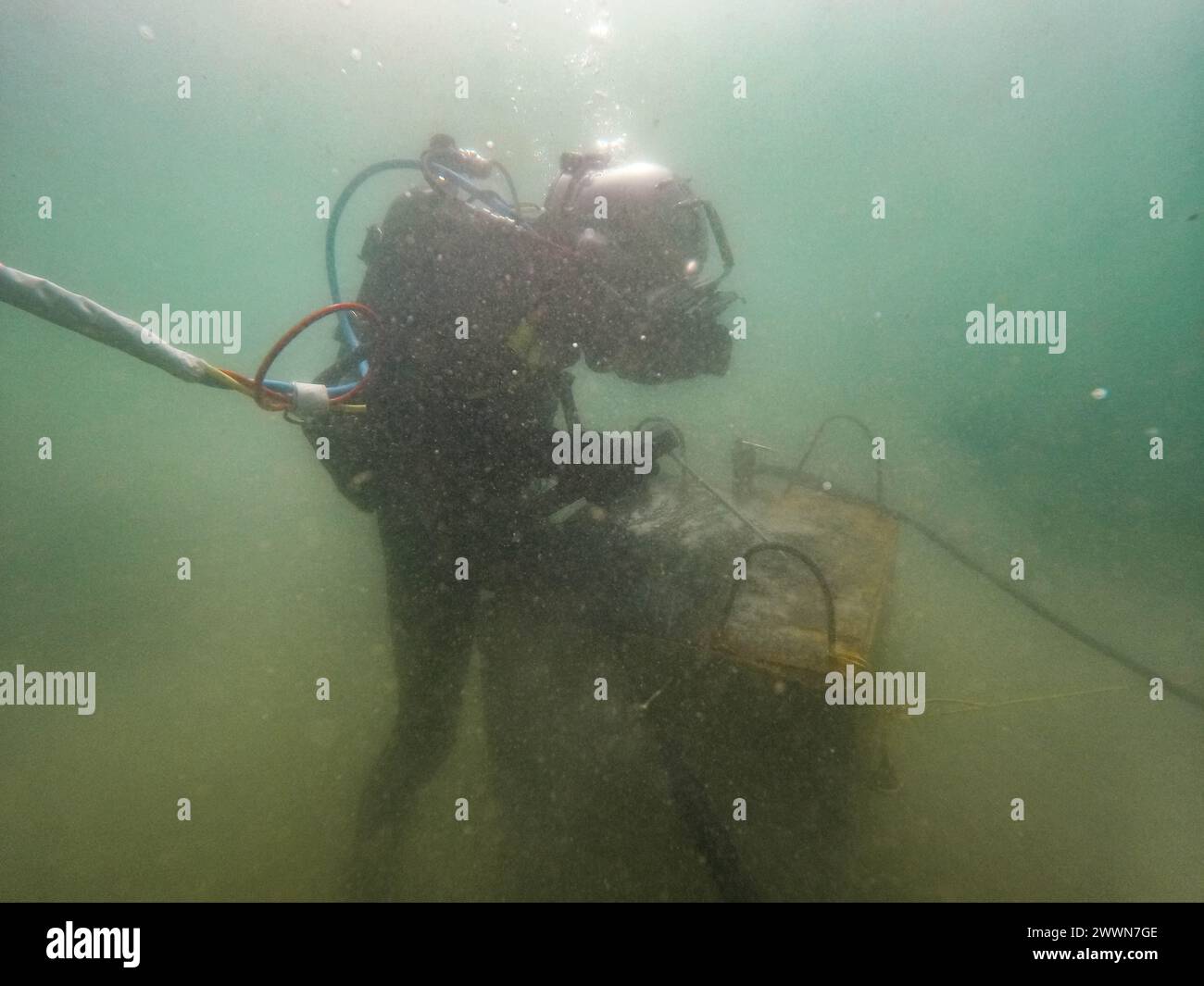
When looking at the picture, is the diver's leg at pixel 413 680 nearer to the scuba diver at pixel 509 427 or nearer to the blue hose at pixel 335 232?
the scuba diver at pixel 509 427

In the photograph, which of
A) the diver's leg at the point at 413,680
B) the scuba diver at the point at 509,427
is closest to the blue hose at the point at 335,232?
the scuba diver at the point at 509,427

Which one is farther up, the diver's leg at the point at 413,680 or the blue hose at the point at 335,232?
the blue hose at the point at 335,232

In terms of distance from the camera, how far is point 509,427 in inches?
119

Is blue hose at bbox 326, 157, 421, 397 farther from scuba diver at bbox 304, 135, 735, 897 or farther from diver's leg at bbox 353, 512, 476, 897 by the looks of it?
diver's leg at bbox 353, 512, 476, 897

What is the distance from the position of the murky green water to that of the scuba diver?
1.64ft

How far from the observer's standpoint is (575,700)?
11.4 feet

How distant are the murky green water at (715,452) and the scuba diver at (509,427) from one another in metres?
0.50

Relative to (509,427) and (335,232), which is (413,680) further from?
(335,232)

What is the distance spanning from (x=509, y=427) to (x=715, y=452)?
66.9ft

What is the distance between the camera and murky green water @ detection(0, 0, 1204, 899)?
4.55m

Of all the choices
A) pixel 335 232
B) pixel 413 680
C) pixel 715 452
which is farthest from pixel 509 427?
pixel 715 452

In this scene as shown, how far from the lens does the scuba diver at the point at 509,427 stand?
280cm

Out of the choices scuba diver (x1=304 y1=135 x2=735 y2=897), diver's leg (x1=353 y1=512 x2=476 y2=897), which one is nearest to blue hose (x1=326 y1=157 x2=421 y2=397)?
scuba diver (x1=304 y1=135 x2=735 y2=897)

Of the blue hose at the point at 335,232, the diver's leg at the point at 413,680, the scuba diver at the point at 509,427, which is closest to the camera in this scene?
the scuba diver at the point at 509,427
